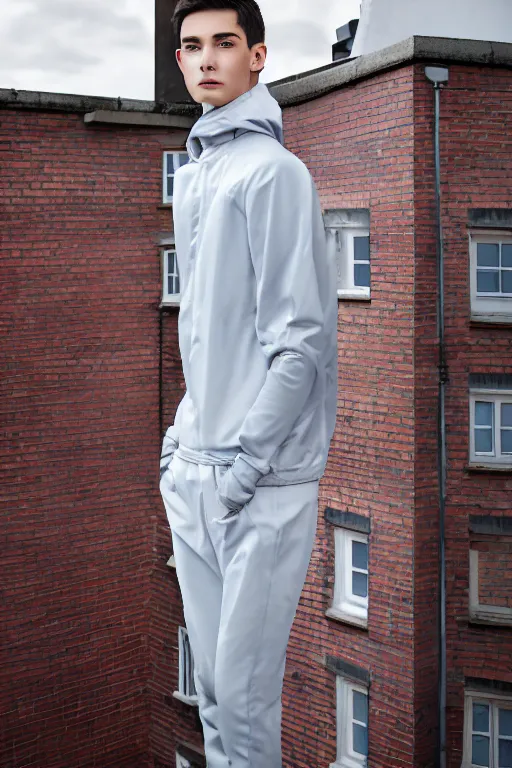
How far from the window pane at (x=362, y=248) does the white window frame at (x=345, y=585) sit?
382 centimetres

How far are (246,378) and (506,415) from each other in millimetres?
10499

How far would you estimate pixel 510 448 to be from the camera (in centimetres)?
1343

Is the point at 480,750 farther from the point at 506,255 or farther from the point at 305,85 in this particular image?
the point at 305,85

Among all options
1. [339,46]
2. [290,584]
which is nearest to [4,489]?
[339,46]

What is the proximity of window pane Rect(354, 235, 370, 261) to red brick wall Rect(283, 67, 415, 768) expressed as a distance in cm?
34

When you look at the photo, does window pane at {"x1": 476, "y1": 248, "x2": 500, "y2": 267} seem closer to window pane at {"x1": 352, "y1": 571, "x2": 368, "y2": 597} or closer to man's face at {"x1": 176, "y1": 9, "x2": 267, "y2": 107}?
window pane at {"x1": 352, "y1": 571, "x2": 368, "y2": 597}

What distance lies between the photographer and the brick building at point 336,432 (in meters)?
12.6

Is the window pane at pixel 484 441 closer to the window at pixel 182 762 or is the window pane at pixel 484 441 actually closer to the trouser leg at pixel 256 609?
the window at pixel 182 762

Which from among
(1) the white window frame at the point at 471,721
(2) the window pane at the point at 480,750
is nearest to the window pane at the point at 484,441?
(1) the white window frame at the point at 471,721

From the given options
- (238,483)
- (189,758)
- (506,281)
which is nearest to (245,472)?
(238,483)

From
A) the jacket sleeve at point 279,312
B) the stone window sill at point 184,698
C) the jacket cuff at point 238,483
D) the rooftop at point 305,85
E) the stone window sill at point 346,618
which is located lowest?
the stone window sill at point 184,698

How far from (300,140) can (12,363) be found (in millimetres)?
5536

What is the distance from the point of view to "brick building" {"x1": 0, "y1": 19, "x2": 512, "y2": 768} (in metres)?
12.6

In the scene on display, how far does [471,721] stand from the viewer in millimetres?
13680
